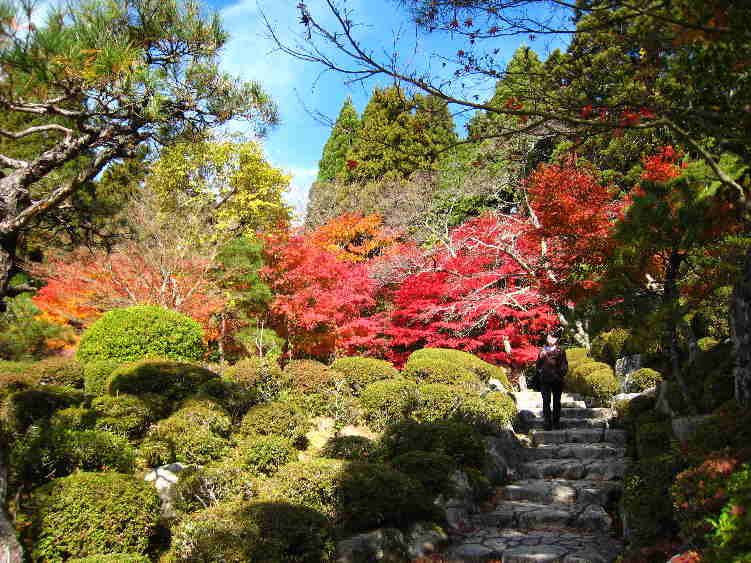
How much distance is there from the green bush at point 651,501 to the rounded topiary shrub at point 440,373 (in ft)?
13.4

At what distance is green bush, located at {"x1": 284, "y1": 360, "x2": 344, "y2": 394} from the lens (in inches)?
313

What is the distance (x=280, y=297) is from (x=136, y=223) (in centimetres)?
407

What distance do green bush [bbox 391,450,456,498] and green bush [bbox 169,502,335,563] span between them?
1.63 m

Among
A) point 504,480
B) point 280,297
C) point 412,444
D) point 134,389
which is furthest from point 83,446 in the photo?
point 280,297

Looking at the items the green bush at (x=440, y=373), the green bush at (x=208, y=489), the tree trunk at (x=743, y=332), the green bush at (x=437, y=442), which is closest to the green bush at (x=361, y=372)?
the green bush at (x=440, y=373)

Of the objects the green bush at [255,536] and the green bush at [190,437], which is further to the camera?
the green bush at [190,437]

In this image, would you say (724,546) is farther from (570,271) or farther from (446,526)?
(570,271)

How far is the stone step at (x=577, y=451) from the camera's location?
6.85 metres

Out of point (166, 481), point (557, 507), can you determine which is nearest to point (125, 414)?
point (166, 481)

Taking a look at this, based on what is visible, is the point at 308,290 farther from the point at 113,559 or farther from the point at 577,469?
the point at 113,559

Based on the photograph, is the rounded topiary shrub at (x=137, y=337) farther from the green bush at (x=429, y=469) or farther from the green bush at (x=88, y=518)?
the green bush at (x=429, y=469)

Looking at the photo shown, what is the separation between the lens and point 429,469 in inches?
Result: 206

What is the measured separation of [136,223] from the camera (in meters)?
12.6

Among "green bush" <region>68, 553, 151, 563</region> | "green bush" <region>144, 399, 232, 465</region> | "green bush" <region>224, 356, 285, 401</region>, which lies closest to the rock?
"green bush" <region>144, 399, 232, 465</region>
